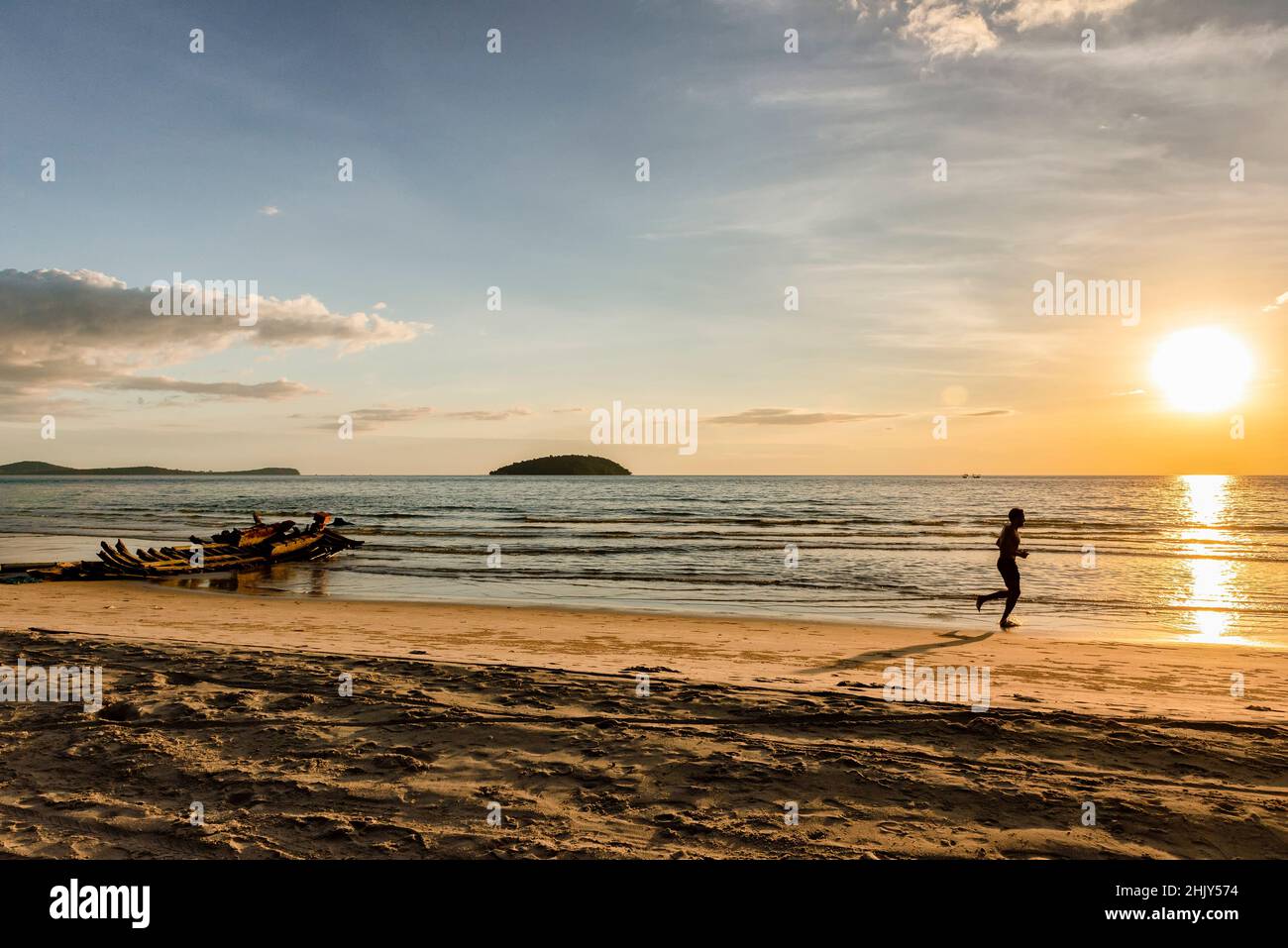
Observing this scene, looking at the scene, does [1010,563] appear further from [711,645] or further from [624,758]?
[624,758]

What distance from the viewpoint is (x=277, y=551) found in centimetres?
2589

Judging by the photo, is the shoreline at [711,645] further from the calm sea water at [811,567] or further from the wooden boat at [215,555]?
the wooden boat at [215,555]

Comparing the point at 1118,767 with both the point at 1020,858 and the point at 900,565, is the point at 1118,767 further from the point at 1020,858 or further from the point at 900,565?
the point at 900,565

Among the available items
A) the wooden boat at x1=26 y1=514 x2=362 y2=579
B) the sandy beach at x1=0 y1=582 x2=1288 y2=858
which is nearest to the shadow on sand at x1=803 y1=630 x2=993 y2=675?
the sandy beach at x1=0 y1=582 x2=1288 y2=858

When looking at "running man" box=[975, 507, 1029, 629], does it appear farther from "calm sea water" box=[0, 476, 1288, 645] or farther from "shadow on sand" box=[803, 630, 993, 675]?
"shadow on sand" box=[803, 630, 993, 675]

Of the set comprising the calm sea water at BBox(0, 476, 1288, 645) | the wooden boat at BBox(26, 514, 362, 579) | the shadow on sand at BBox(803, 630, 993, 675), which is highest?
the wooden boat at BBox(26, 514, 362, 579)

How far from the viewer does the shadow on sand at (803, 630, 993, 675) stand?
10203mm

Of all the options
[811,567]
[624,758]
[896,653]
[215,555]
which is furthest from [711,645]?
[215,555]

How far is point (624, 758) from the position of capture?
5.94m

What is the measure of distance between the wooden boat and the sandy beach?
1165cm

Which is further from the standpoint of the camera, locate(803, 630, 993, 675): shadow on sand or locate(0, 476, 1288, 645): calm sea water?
locate(0, 476, 1288, 645): calm sea water

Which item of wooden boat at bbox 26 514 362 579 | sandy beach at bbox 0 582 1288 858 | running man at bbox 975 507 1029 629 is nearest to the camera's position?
sandy beach at bbox 0 582 1288 858

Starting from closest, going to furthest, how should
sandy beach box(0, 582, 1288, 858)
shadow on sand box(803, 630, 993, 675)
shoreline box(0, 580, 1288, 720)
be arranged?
sandy beach box(0, 582, 1288, 858) → shoreline box(0, 580, 1288, 720) → shadow on sand box(803, 630, 993, 675)
